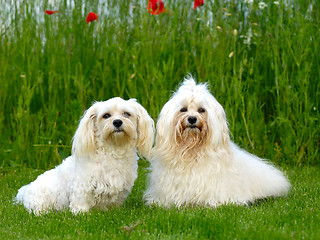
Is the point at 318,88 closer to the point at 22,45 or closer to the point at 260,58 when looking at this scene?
the point at 260,58

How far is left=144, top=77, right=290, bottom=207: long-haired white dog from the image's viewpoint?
438 centimetres

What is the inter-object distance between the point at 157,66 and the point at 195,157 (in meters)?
2.59

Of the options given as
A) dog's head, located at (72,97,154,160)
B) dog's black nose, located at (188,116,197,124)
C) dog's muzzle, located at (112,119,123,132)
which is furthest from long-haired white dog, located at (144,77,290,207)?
dog's muzzle, located at (112,119,123,132)

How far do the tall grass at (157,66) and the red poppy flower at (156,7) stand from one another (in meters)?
0.44

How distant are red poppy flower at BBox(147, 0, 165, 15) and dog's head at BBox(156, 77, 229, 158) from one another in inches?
89.7

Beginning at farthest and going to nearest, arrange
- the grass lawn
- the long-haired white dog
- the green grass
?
1. the green grass
2. the long-haired white dog
3. the grass lawn

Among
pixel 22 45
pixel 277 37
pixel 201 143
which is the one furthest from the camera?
pixel 22 45

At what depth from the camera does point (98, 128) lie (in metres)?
4.45

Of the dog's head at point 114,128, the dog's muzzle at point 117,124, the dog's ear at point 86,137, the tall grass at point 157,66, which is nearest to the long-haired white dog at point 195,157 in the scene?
the dog's head at point 114,128

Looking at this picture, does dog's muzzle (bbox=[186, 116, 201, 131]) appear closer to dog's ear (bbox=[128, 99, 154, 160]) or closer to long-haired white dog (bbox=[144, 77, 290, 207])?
long-haired white dog (bbox=[144, 77, 290, 207])

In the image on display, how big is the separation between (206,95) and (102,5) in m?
3.51

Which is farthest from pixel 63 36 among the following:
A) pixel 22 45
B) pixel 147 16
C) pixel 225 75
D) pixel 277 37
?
pixel 277 37

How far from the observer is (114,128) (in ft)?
14.0

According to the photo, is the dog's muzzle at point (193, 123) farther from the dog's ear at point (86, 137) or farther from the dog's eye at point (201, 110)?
the dog's ear at point (86, 137)
